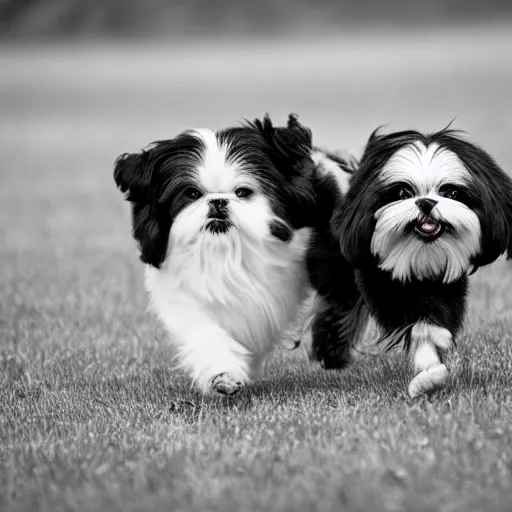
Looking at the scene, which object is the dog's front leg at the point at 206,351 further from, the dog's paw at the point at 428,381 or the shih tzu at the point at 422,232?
the dog's paw at the point at 428,381

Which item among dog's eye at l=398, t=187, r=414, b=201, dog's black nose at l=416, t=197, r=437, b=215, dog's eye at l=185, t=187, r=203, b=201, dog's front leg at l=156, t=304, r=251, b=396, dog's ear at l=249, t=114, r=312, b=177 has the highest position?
dog's ear at l=249, t=114, r=312, b=177

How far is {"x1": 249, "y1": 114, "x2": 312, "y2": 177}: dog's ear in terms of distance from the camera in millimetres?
5023

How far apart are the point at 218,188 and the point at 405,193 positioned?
0.94 m

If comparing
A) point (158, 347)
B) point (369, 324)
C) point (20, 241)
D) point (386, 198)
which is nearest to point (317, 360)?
point (369, 324)

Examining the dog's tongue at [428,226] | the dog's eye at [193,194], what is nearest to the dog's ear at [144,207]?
the dog's eye at [193,194]

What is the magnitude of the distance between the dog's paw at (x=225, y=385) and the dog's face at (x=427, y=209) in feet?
2.74

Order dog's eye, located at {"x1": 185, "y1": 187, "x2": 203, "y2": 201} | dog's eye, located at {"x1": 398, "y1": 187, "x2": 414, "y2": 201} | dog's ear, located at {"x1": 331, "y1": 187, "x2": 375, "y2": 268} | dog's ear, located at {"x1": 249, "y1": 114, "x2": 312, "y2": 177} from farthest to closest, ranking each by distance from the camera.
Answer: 1. dog's ear, located at {"x1": 249, "y1": 114, "x2": 312, "y2": 177}
2. dog's eye, located at {"x1": 185, "y1": 187, "x2": 203, "y2": 201}
3. dog's ear, located at {"x1": 331, "y1": 187, "x2": 375, "y2": 268}
4. dog's eye, located at {"x1": 398, "y1": 187, "x2": 414, "y2": 201}

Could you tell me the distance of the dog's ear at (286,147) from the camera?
198 inches

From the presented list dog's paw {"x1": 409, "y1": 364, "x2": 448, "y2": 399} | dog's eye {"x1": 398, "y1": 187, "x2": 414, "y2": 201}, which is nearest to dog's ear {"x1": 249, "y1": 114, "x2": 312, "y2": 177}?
dog's eye {"x1": 398, "y1": 187, "x2": 414, "y2": 201}

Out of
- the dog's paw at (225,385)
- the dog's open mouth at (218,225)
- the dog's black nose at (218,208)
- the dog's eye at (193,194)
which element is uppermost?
the dog's eye at (193,194)

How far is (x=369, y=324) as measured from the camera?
5.18m

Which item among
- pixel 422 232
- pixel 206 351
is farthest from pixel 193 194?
pixel 422 232

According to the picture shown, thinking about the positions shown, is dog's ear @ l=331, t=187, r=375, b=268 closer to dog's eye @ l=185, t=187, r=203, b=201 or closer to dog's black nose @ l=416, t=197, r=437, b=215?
dog's black nose @ l=416, t=197, r=437, b=215

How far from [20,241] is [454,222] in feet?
26.6
